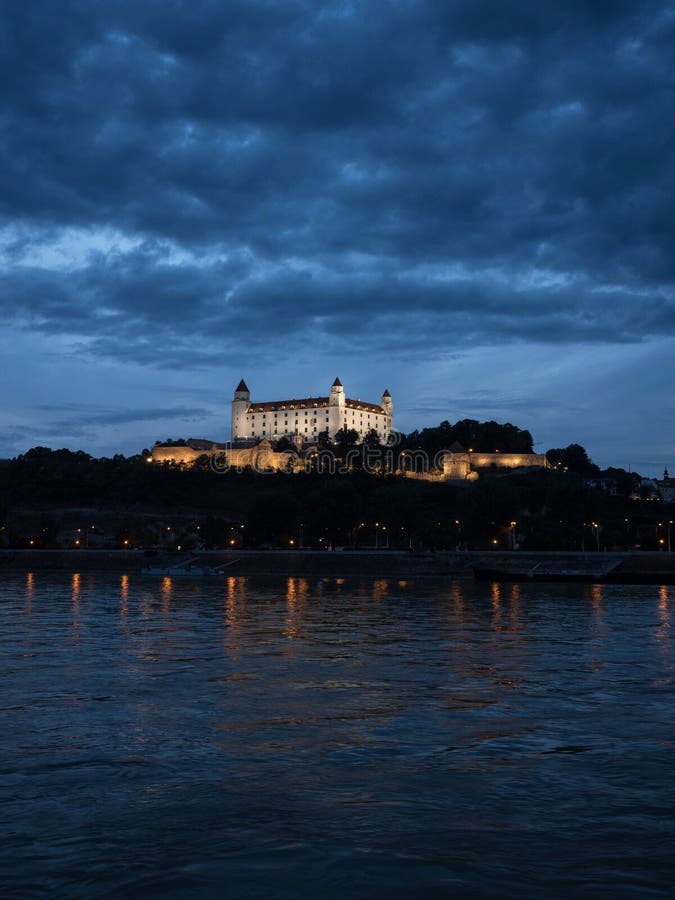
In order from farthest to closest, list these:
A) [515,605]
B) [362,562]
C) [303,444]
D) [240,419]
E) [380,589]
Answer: [240,419] < [303,444] < [362,562] < [380,589] < [515,605]

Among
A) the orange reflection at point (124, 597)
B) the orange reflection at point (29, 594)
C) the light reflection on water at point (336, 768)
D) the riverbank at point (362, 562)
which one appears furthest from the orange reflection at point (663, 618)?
the orange reflection at point (29, 594)

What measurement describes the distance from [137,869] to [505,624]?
30637 mm

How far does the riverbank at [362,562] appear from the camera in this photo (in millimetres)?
82750

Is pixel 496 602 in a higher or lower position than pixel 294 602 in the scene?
lower

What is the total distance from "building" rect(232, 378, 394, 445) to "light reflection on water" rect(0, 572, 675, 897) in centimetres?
15817

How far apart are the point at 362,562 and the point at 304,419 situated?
101715 mm

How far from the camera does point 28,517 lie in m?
158

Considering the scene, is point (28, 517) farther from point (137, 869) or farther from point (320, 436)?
point (137, 869)

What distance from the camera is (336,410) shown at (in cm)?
18825

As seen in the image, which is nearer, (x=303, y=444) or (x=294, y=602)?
(x=294, y=602)

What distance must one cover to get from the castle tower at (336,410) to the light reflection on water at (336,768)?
515ft

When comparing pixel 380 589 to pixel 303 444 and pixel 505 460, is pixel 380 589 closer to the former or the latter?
Answer: pixel 505 460

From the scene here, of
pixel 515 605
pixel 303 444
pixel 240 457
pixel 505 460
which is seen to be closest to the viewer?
pixel 515 605

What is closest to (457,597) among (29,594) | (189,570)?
(29,594)
